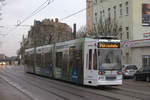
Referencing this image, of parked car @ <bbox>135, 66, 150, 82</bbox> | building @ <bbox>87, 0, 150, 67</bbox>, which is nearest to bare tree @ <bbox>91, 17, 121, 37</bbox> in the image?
building @ <bbox>87, 0, 150, 67</bbox>

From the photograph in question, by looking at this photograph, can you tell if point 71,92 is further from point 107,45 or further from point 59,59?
point 59,59

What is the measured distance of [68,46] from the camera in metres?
21.0

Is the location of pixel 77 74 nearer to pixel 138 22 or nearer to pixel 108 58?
pixel 108 58

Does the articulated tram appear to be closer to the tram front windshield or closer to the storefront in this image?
the tram front windshield

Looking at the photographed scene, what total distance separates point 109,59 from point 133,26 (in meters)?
22.0

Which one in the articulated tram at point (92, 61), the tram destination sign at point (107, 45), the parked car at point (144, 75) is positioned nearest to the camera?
the articulated tram at point (92, 61)

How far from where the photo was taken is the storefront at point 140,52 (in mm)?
33900

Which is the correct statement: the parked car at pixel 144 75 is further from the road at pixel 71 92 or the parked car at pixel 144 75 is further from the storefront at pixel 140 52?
the storefront at pixel 140 52

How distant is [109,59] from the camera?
1709 centimetres

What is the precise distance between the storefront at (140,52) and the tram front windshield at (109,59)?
16862 mm

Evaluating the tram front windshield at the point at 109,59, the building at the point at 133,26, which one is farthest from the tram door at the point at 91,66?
the building at the point at 133,26

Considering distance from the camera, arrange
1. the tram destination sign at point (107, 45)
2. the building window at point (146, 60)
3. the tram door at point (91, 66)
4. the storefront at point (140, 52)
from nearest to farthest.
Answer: the tram door at point (91, 66) < the tram destination sign at point (107, 45) < the storefront at point (140, 52) < the building window at point (146, 60)

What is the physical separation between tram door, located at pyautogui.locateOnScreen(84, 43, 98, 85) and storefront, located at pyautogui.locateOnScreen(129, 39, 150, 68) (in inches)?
680

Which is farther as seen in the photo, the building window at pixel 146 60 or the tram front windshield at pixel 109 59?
the building window at pixel 146 60
